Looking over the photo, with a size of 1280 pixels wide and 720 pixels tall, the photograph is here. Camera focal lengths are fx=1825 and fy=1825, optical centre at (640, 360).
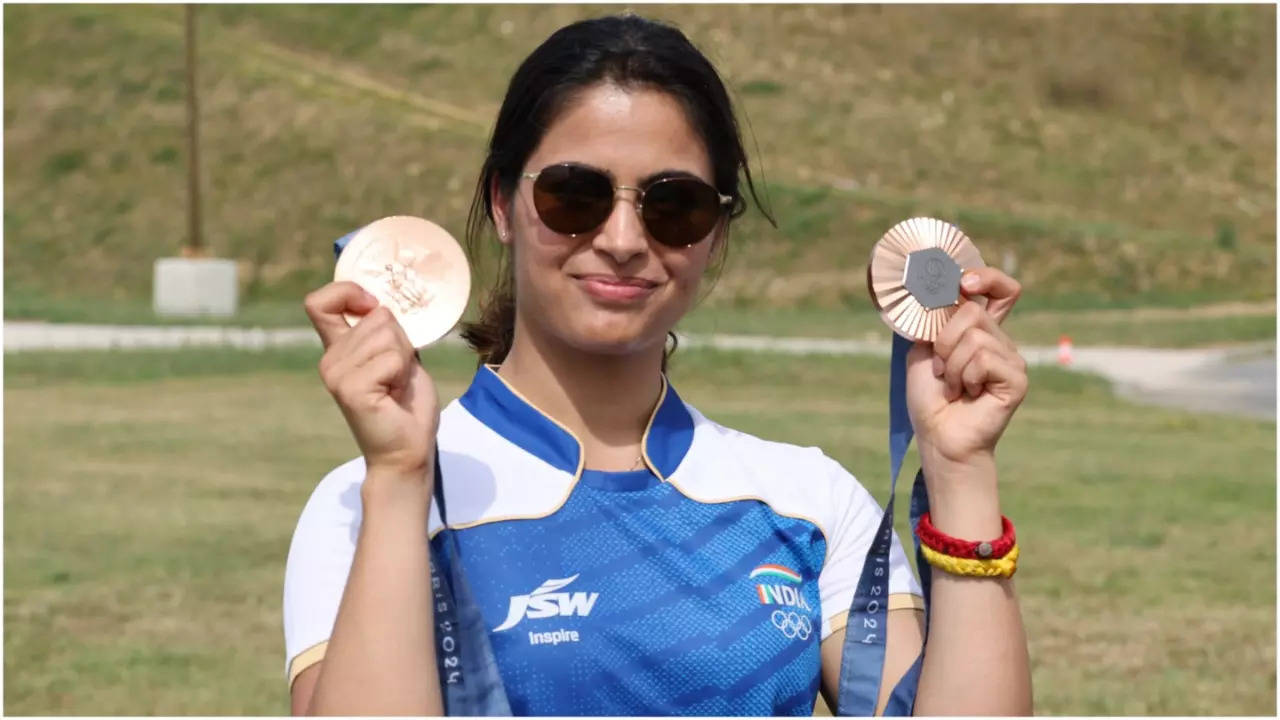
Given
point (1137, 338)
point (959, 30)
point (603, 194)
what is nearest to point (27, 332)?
point (1137, 338)

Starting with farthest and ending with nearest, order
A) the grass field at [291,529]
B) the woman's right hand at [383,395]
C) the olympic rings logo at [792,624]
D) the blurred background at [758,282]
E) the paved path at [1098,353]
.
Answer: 1. the paved path at [1098,353]
2. the blurred background at [758,282]
3. the grass field at [291,529]
4. the olympic rings logo at [792,624]
5. the woman's right hand at [383,395]

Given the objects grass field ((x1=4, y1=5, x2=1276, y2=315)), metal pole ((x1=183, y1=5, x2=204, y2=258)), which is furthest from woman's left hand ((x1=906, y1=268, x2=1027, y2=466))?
grass field ((x1=4, y1=5, x2=1276, y2=315))

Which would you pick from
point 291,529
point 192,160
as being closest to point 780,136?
point 192,160

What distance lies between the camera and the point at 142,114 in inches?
1725

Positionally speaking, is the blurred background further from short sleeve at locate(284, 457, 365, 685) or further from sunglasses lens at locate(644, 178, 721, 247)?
short sleeve at locate(284, 457, 365, 685)

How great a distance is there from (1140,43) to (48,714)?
48.3 m

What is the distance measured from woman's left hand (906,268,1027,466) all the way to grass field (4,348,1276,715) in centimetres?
456

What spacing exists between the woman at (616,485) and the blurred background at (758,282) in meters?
0.21

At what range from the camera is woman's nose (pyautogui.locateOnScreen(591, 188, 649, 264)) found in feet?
7.20

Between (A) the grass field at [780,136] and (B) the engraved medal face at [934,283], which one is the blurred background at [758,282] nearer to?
(A) the grass field at [780,136]

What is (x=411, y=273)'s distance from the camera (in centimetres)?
210

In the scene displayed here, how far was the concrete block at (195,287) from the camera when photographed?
29203 mm

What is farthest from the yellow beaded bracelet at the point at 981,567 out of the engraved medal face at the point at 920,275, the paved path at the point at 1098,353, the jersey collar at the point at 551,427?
the paved path at the point at 1098,353

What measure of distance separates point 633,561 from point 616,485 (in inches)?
4.7
